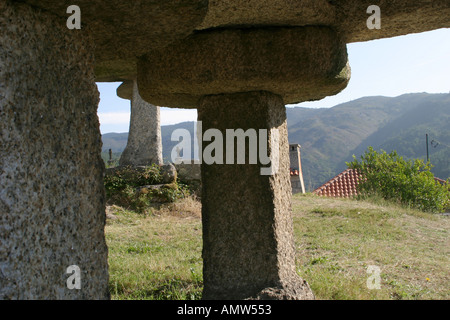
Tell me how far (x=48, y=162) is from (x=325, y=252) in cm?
404

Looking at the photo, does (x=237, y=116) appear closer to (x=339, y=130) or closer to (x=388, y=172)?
(x=388, y=172)

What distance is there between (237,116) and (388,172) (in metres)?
11.5

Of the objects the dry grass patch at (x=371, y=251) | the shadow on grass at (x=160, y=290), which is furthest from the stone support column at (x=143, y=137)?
the shadow on grass at (x=160, y=290)

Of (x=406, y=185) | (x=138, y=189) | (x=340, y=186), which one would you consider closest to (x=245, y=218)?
(x=138, y=189)

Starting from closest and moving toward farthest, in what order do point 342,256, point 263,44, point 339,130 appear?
point 263,44 → point 342,256 → point 339,130

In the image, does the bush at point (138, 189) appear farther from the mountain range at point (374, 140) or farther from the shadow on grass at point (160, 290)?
the mountain range at point (374, 140)

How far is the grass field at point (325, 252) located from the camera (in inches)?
144

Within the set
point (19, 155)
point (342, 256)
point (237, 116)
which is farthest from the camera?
point (342, 256)

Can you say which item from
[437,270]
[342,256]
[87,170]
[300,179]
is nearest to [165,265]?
[342,256]

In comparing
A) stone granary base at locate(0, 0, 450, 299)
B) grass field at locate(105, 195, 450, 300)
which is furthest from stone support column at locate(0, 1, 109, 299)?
grass field at locate(105, 195, 450, 300)

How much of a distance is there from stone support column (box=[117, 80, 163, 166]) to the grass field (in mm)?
1807

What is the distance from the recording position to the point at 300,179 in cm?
2273

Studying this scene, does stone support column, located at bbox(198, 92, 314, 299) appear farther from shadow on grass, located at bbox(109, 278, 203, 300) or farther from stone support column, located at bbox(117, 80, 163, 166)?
stone support column, located at bbox(117, 80, 163, 166)

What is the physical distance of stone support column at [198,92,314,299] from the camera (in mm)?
3010
